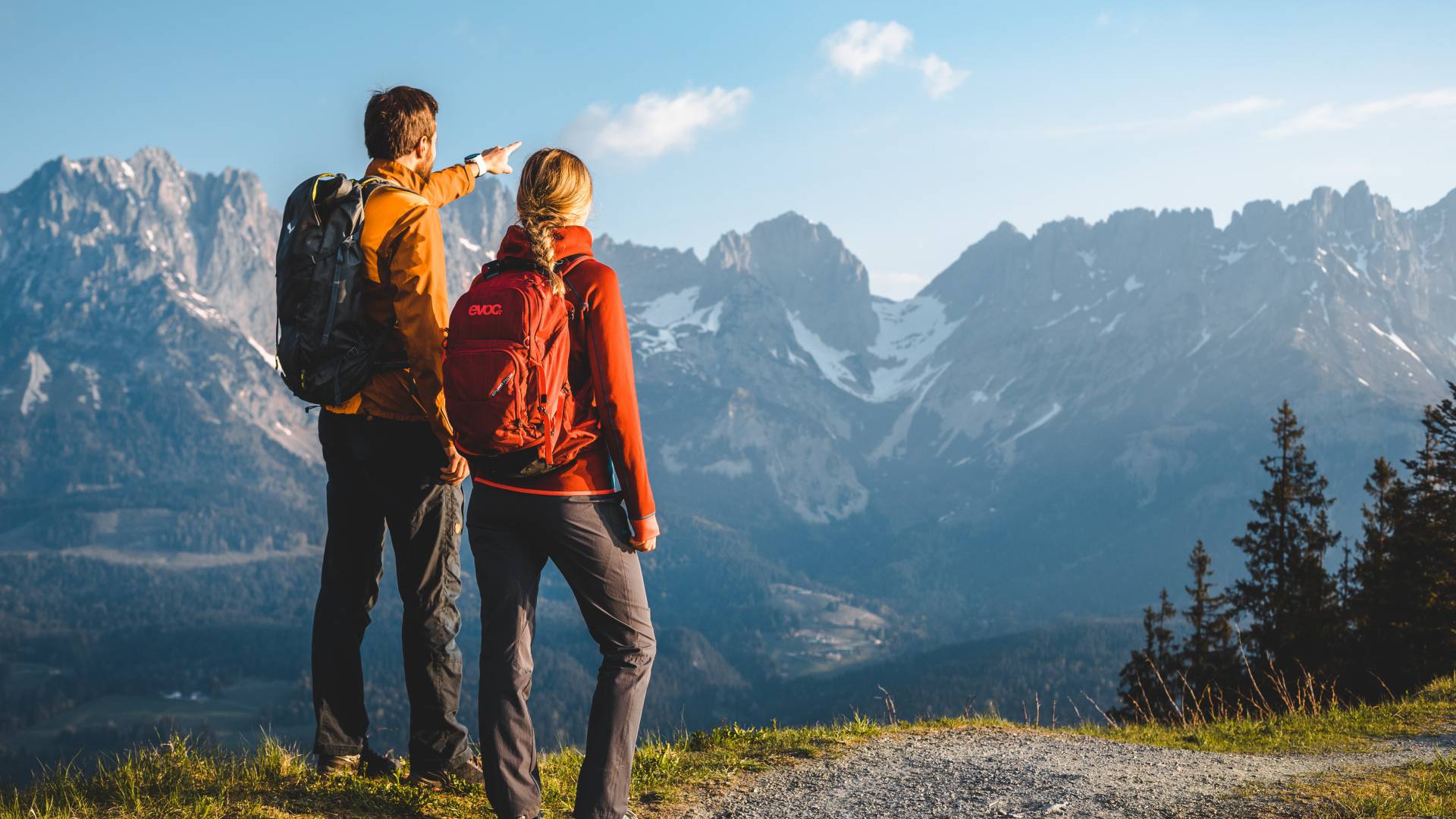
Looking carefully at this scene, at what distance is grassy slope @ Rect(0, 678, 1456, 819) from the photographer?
5.95 meters

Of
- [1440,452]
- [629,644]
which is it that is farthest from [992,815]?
[1440,452]

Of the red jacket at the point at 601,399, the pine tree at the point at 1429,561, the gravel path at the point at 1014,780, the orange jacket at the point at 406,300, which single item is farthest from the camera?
the pine tree at the point at 1429,561

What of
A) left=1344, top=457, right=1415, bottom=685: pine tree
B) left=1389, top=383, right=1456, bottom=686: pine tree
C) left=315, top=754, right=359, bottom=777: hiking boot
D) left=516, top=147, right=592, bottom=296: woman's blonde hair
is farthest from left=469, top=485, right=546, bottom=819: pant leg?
left=1344, top=457, right=1415, bottom=685: pine tree

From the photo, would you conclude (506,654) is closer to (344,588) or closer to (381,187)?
(344,588)

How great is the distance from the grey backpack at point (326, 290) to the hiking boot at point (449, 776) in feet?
8.79

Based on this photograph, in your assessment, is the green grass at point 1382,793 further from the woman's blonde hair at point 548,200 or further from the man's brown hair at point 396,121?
the man's brown hair at point 396,121

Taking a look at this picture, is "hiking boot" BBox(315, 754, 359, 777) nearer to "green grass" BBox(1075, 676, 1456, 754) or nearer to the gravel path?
the gravel path

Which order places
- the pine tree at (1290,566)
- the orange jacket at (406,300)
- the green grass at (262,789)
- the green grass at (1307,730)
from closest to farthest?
the green grass at (262,789)
the orange jacket at (406,300)
the green grass at (1307,730)
the pine tree at (1290,566)

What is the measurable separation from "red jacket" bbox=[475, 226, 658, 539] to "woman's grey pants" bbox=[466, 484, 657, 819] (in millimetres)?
115

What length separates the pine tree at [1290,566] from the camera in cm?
3647

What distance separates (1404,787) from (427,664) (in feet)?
24.9

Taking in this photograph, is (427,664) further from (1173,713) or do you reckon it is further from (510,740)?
(1173,713)

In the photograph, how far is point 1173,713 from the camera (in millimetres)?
13398

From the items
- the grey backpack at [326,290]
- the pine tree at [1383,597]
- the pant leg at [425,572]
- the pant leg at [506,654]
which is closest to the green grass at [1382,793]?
the pant leg at [506,654]
